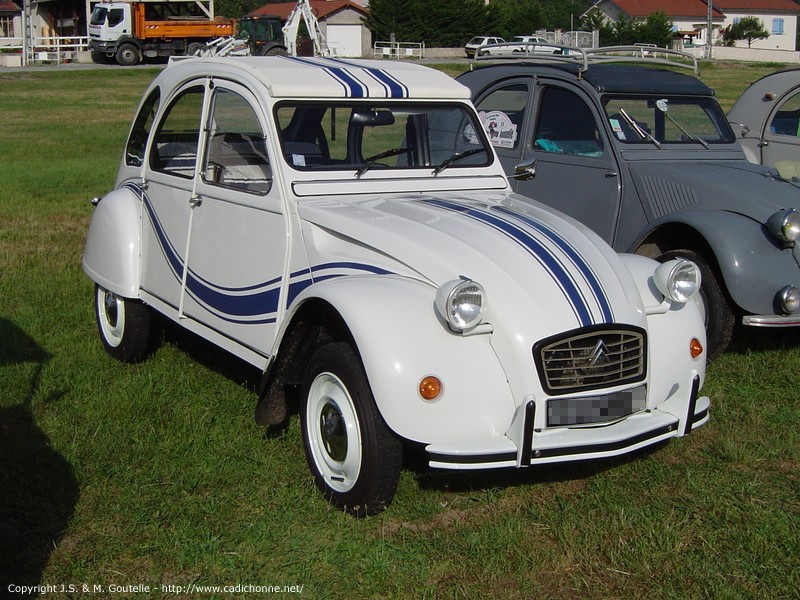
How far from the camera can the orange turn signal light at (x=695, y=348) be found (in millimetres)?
4422

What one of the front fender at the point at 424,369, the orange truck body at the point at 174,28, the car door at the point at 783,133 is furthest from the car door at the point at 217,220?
the orange truck body at the point at 174,28

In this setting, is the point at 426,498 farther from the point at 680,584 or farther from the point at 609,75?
the point at 609,75

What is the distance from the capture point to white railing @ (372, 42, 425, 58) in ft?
174

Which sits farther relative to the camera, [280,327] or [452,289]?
[280,327]

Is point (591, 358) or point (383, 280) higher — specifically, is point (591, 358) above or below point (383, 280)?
below

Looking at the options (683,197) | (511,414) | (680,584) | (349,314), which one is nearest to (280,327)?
(349,314)

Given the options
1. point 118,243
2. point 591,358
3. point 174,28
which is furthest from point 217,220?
point 174,28

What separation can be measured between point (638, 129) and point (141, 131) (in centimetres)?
363

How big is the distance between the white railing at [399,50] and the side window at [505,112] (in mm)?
45747

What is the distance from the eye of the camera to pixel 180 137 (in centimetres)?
584

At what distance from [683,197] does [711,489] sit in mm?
2719

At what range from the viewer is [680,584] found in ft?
12.2

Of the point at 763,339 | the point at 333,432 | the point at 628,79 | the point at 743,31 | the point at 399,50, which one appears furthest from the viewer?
the point at 743,31

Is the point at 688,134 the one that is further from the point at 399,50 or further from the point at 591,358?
the point at 399,50
